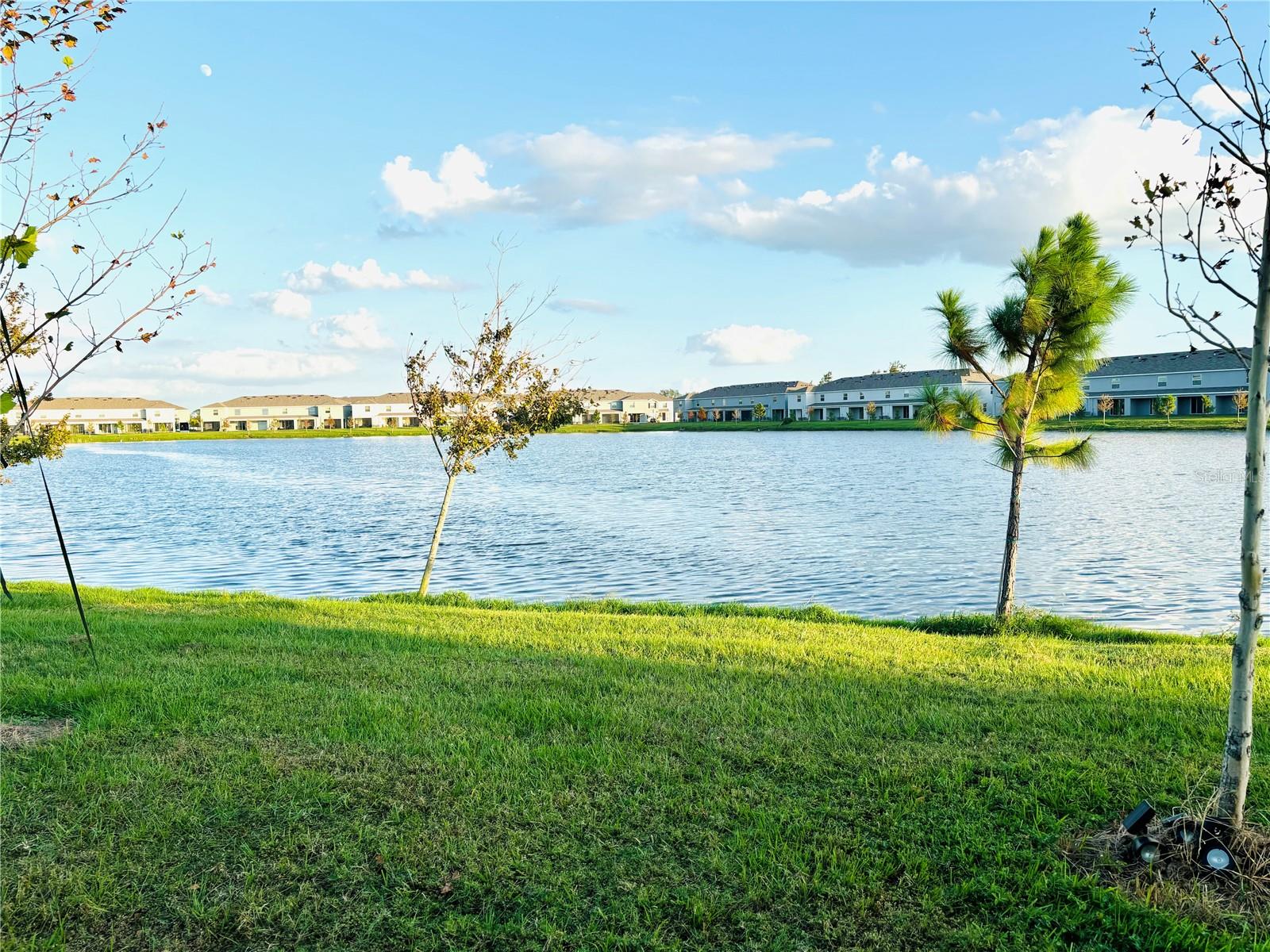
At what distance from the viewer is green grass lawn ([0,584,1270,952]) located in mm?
3631

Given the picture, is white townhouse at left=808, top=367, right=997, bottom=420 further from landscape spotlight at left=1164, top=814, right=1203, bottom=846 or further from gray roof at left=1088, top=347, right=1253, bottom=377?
landscape spotlight at left=1164, top=814, right=1203, bottom=846

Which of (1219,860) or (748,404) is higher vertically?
(748,404)

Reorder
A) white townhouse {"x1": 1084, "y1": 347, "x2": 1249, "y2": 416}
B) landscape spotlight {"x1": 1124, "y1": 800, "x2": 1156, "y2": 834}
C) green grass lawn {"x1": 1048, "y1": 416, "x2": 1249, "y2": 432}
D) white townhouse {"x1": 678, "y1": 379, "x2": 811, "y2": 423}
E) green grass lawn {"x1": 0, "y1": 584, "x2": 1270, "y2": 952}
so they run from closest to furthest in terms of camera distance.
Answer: green grass lawn {"x1": 0, "y1": 584, "x2": 1270, "y2": 952}
landscape spotlight {"x1": 1124, "y1": 800, "x2": 1156, "y2": 834}
green grass lawn {"x1": 1048, "y1": 416, "x2": 1249, "y2": 432}
white townhouse {"x1": 1084, "y1": 347, "x2": 1249, "y2": 416}
white townhouse {"x1": 678, "y1": 379, "x2": 811, "y2": 423}

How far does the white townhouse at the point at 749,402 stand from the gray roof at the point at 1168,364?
167ft

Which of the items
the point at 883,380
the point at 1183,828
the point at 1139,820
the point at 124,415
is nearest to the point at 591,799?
the point at 1139,820

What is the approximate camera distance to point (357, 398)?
175875 millimetres

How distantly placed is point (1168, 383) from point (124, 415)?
574 ft

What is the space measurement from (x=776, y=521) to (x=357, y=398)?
162 metres

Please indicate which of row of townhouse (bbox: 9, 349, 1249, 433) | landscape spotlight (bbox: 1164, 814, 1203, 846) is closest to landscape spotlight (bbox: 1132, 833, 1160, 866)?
landscape spotlight (bbox: 1164, 814, 1203, 846)

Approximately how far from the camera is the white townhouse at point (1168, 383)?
8850 cm

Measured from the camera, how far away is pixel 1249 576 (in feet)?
12.4

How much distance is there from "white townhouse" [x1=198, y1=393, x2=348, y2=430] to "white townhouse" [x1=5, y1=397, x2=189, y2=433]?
9982 millimetres

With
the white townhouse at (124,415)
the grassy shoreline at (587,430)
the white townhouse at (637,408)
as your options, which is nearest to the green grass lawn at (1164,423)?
the grassy shoreline at (587,430)

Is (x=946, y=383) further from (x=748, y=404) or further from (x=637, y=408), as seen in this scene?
(x=637, y=408)
